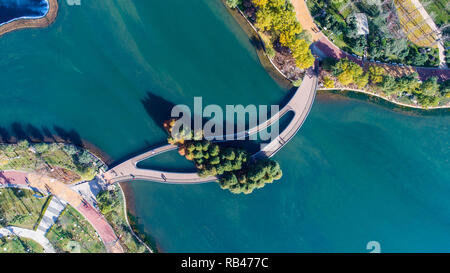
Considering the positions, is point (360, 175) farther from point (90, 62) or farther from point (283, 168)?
point (90, 62)

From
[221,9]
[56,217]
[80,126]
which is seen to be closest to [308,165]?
[221,9]

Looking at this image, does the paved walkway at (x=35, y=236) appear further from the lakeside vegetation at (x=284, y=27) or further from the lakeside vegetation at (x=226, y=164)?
the lakeside vegetation at (x=284, y=27)

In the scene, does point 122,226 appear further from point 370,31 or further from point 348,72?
point 370,31

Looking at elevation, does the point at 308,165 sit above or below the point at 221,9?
below

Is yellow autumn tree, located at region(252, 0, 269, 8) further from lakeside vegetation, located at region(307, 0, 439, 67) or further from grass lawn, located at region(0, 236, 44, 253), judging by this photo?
grass lawn, located at region(0, 236, 44, 253)

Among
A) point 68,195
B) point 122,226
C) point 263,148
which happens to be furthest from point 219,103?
point 68,195

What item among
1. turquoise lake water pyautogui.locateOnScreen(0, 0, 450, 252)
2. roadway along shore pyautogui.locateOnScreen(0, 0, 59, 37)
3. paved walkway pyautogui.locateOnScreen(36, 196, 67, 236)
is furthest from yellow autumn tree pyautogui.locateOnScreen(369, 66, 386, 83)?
paved walkway pyautogui.locateOnScreen(36, 196, 67, 236)
